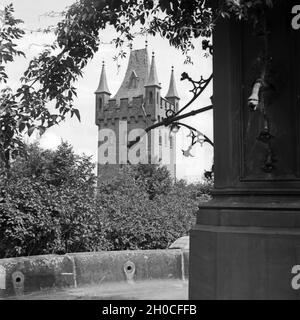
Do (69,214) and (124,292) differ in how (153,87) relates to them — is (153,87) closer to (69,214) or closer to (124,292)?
(69,214)

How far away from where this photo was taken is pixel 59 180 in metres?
9.80

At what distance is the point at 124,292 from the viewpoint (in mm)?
5465

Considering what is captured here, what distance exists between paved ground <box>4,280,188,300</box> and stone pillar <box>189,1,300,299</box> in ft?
6.23

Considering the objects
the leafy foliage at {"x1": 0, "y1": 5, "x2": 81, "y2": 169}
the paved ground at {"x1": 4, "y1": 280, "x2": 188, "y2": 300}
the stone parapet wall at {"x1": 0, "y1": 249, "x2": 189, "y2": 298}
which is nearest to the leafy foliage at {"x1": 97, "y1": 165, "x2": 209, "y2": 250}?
the stone parapet wall at {"x1": 0, "y1": 249, "x2": 189, "y2": 298}

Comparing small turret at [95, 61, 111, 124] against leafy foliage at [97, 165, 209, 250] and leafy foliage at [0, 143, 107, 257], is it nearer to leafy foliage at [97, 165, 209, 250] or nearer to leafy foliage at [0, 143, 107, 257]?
leafy foliage at [97, 165, 209, 250]

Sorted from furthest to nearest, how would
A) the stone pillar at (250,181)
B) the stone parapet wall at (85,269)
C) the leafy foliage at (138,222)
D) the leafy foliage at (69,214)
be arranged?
the leafy foliage at (138,222) → the leafy foliage at (69,214) → the stone parapet wall at (85,269) → the stone pillar at (250,181)

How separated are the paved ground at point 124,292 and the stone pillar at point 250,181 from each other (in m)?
1.90

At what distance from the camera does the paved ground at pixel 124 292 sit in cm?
512

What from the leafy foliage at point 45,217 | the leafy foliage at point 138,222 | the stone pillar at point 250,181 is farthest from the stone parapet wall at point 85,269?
the leafy foliage at point 138,222

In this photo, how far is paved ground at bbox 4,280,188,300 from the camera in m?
5.12

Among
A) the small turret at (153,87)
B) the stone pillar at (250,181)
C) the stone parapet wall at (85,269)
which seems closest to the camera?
the stone pillar at (250,181)

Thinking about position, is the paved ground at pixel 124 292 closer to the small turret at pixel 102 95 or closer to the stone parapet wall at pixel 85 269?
the stone parapet wall at pixel 85 269

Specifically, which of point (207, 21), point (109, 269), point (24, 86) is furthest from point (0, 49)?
point (109, 269)

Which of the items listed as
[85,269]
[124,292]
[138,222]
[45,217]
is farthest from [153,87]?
[124,292]
